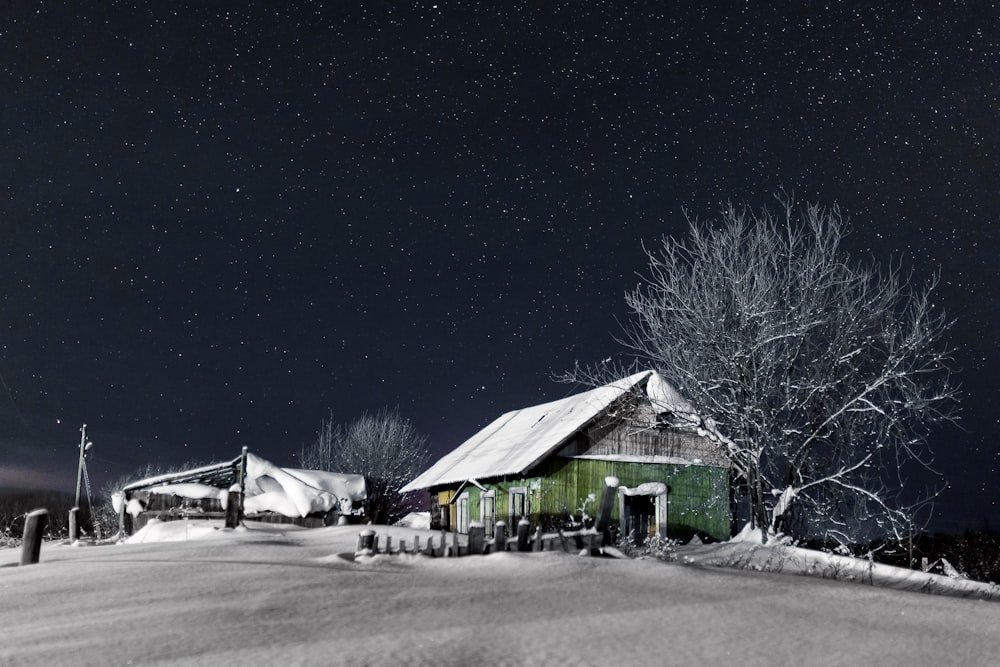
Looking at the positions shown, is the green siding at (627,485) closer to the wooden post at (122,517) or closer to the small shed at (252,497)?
the small shed at (252,497)

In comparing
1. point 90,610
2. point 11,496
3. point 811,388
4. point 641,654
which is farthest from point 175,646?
point 11,496

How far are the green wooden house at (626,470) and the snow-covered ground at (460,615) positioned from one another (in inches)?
435

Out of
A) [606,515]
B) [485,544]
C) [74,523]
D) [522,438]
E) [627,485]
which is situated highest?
[522,438]

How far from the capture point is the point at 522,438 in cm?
2792

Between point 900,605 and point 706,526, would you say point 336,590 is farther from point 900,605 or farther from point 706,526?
point 706,526

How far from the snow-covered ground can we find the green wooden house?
11.1m

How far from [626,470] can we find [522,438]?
14.1 feet

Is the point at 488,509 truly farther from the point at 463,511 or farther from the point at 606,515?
the point at 606,515

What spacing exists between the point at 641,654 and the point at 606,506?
7622mm

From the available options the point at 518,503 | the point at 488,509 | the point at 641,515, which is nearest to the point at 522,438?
the point at 488,509

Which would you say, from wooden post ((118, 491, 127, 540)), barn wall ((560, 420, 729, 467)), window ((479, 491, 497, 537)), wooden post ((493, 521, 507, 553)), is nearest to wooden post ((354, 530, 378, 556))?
wooden post ((493, 521, 507, 553))

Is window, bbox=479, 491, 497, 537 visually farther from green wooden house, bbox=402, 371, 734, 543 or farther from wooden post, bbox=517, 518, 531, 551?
wooden post, bbox=517, 518, 531, 551

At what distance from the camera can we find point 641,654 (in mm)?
7141

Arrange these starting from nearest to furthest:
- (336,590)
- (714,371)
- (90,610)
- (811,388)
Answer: (90,610)
(336,590)
(811,388)
(714,371)
